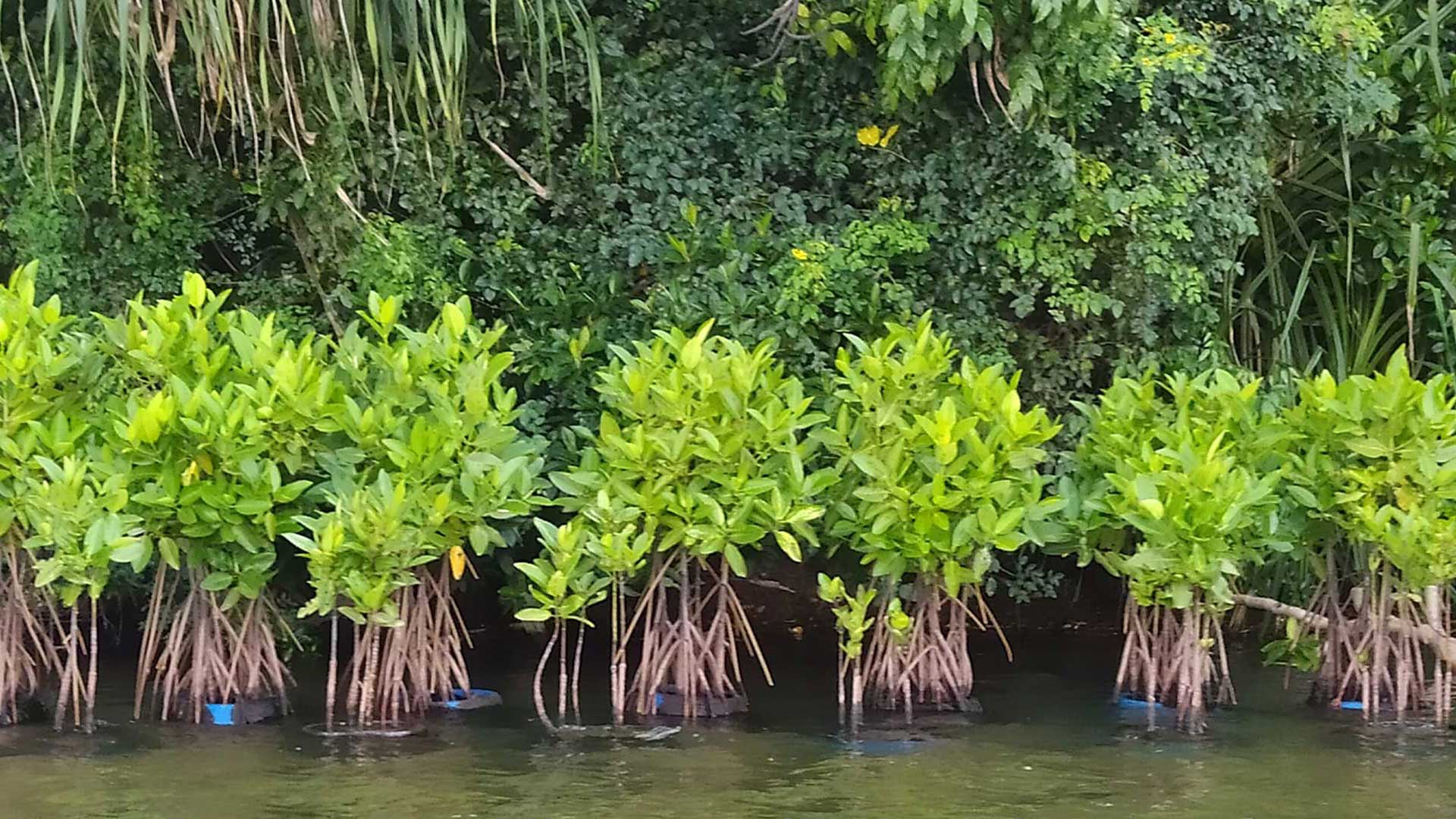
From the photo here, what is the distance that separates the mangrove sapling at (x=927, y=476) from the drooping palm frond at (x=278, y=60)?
163 centimetres

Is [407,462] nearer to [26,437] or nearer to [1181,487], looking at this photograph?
[26,437]

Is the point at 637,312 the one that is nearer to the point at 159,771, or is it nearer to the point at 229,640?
the point at 229,640

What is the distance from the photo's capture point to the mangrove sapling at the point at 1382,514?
16.0 ft

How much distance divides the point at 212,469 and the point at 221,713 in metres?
0.93

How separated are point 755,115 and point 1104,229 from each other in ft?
5.11

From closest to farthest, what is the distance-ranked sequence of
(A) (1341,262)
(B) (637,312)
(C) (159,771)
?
(C) (159,771) → (B) (637,312) → (A) (1341,262)

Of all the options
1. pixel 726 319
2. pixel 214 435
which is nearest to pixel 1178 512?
pixel 726 319

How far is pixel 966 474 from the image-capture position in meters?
4.95

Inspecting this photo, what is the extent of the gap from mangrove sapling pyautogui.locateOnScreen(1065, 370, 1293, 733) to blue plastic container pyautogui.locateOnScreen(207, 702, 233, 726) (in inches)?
122

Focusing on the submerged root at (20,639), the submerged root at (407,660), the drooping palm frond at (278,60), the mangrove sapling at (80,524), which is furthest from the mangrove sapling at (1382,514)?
the submerged root at (20,639)

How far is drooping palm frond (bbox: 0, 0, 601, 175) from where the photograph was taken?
16.7ft

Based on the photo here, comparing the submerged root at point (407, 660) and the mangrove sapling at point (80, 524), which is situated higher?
the mangrove sapling at point (80, 524)

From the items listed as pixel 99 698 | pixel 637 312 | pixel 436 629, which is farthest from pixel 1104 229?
pixel 99 698

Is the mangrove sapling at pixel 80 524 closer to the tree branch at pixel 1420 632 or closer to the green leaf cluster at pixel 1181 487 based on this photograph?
the green leaf cluster at pixel 1181 487
